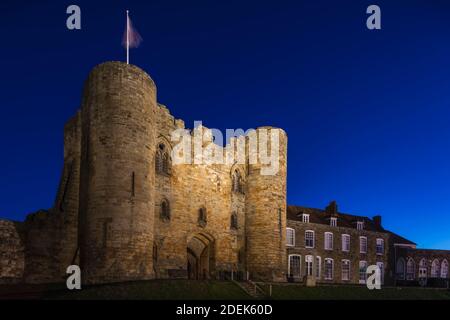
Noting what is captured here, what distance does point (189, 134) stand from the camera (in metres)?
33.0

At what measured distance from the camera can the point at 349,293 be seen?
33625 mm

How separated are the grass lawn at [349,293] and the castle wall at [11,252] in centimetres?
1290

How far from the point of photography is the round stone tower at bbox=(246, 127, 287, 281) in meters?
35.5

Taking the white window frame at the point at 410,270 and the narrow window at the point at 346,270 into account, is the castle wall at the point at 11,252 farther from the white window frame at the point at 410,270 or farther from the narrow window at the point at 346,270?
the white window frame at the point at 410,270

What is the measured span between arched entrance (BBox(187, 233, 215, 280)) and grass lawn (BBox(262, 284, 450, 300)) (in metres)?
5.21

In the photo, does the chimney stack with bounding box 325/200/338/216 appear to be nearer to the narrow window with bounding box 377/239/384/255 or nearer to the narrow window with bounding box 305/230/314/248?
the narrow window with bounding box 305/230/314/248

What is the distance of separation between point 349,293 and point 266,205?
7.78 meters

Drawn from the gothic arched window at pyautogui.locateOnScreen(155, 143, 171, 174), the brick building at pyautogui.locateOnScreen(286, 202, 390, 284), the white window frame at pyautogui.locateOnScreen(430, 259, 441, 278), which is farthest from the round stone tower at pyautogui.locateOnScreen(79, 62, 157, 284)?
the white window frame at pyautogui.locateOnScreen(430, 259, 441, 278)

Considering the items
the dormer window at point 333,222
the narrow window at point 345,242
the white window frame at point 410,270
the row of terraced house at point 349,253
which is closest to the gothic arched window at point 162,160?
the row of terraced house at point 349,253

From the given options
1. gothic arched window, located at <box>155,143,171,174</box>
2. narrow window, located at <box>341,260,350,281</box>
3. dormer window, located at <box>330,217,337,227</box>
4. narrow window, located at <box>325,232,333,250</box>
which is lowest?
narrow window, located at <box>341,260,350,281</box>

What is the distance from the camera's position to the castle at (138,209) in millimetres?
25969
